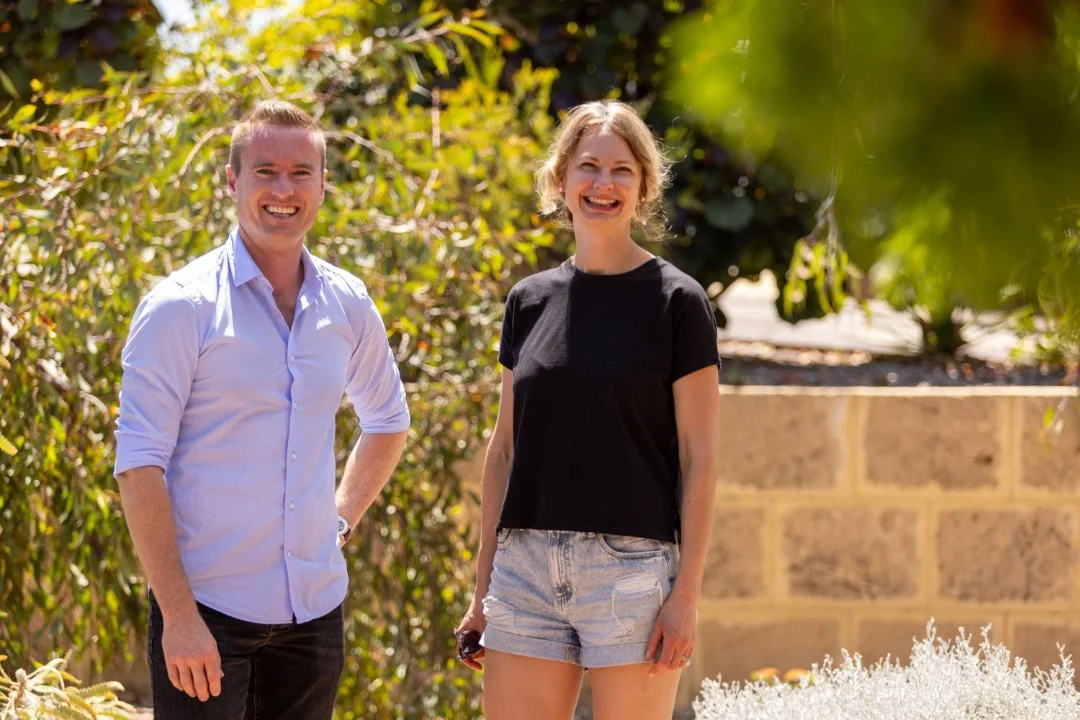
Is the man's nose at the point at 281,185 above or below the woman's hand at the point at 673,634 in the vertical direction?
above

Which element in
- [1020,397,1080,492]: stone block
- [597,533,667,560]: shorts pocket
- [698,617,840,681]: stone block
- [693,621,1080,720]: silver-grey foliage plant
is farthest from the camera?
[698,617,840,681]: stone block

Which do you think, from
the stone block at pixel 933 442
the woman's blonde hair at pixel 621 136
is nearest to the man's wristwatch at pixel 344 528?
the woman's blonde hair at pixel 621 136

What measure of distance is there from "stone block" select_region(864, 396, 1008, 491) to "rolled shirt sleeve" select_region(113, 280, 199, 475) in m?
2.89

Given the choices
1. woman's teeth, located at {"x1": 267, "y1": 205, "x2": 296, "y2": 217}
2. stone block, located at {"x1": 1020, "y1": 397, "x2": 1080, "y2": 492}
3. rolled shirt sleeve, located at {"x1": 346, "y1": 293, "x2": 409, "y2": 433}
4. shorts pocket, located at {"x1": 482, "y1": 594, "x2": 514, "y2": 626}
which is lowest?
shorts pocket, located at {"x1": 482, "y1": 594, "x2": 514, "y2": 626}

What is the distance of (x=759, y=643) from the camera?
4.75 meters

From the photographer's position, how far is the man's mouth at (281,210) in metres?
2.43

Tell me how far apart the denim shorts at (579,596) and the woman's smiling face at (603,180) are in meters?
0.58

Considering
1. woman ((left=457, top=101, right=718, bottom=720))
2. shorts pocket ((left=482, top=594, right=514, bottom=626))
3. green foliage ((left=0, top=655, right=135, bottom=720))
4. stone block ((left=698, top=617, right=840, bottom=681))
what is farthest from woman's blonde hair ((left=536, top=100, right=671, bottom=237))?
stone block ((left=698, top=617, right=840, bottom=681))

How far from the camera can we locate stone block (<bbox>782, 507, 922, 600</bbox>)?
4.69m

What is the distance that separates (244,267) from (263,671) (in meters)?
0.68

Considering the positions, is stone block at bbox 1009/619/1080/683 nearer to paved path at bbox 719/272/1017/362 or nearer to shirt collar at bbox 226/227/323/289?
paved path at bbox 719/272/1017/362

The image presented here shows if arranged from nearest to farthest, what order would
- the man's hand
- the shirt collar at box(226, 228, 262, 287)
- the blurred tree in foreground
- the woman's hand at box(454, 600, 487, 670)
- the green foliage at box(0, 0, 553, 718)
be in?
1. the blurred tree in foreground
2. the man's hand
3. the shirt collar at box(226, 228, 262, 287)
4. the woman's hand at box(454, 600, 487, 670)
5. the green foliage at box(0, 0, 553, 718)

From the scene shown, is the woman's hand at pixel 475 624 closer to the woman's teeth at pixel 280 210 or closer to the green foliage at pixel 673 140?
the woman's teeth at pixel 280 210

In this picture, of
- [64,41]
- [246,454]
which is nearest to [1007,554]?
[246,454]
